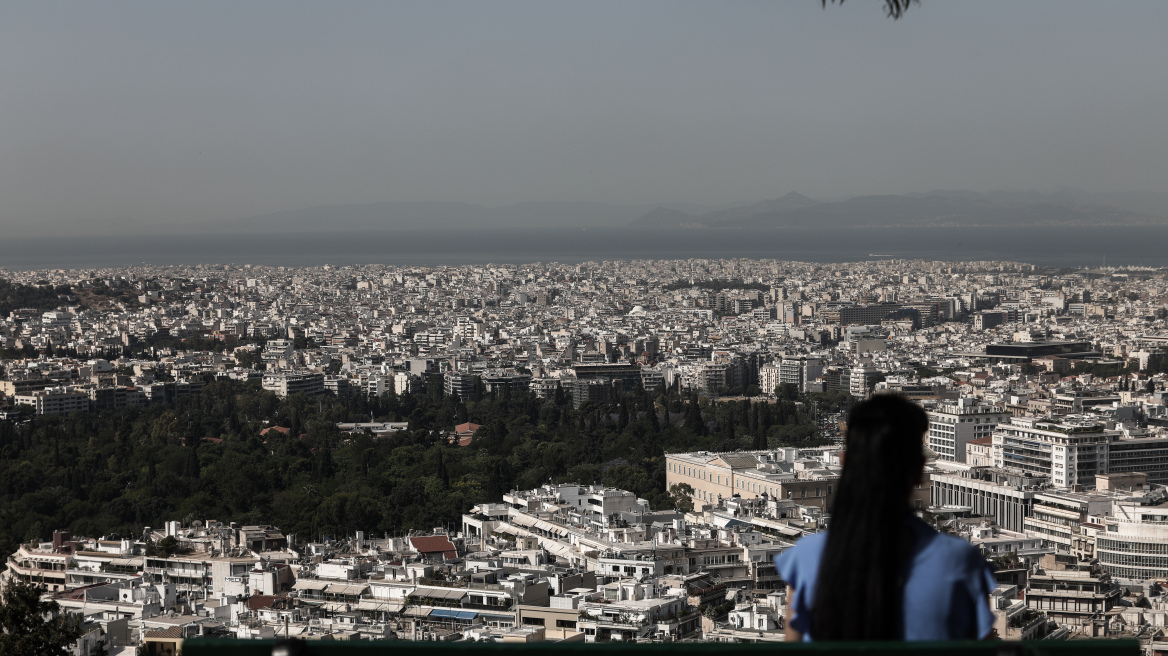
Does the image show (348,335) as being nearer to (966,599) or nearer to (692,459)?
(692,459)

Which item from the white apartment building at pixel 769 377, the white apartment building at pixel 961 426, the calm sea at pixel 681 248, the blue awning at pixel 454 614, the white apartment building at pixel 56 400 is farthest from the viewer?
the calm sea at pixel 681 248

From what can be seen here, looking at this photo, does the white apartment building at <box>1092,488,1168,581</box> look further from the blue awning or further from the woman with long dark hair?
the woman with long dark hair

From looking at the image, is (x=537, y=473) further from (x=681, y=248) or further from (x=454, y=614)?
(x=681, y=248)

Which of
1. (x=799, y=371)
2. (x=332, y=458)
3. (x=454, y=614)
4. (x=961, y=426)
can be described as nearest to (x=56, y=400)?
(x=332, y=458)

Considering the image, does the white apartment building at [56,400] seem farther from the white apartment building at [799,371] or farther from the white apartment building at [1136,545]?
the white apartment building at [1136,545]

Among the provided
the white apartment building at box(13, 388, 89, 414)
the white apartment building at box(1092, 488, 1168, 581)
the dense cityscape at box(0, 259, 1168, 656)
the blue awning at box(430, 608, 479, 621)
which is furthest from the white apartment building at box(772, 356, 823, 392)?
the blue awning at box(430, 608, 479, 621)

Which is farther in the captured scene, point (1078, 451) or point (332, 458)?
point (332, 458)

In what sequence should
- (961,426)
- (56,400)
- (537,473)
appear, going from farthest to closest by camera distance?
(56,400)
(961,426)
(537,473)

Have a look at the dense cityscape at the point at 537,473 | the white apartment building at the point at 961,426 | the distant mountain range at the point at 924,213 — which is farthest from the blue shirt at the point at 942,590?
the distant mountain range at the point at 924,213
